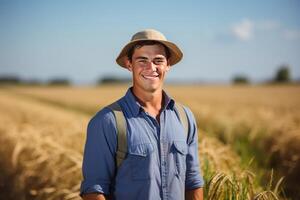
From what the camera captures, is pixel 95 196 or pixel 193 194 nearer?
pixel 95 196

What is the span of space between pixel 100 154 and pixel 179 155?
0.41 meters

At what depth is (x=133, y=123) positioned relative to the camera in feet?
7.61

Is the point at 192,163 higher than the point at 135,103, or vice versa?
the point at 135,103

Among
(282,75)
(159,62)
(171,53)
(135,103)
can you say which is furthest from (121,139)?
(282,75)

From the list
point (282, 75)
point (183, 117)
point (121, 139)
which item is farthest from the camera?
point (282, 75)

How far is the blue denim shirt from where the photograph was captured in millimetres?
2264

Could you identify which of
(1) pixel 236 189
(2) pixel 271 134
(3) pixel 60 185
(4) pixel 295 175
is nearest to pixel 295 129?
Answer: (2) pixel 271 134

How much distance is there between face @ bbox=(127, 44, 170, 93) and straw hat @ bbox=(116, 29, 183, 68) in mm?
50

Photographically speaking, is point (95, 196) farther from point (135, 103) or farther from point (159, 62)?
point (159, 62)

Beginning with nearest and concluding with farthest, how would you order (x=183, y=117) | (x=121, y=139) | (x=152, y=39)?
1. (x=121, y=139)
2. (x=152, y=39)
3. (x=183, y=117)

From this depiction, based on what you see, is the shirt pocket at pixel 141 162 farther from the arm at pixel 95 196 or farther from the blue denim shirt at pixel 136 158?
the arm at pixel 95 196

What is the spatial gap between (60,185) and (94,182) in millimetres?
2188

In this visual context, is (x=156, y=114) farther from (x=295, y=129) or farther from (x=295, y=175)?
(x=295, y=129)

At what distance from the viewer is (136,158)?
7.43 ft
